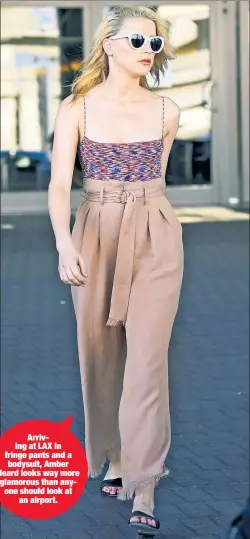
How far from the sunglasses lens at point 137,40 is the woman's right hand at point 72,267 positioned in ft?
2.50

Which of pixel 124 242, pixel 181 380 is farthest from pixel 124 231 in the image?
pixel 181 380

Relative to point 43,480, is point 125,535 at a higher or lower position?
lower

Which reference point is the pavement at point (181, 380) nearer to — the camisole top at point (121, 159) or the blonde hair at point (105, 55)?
the camisole top at point (121, 159)

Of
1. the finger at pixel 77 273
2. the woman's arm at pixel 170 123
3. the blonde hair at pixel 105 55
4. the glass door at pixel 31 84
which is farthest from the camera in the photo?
the glass door at pixel 31 84

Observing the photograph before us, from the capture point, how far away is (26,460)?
160 inches

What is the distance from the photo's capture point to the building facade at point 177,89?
14031mm

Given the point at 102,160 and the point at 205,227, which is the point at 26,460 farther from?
the point at 205,227

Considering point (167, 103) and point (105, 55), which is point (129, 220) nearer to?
point (167, 103)

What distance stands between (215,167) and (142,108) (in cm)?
1014

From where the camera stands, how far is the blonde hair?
4223 millimetres

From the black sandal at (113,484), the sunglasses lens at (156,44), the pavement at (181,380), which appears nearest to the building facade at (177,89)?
the pavement at (181,380)

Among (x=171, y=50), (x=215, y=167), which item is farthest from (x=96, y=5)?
(x=171, y=50)

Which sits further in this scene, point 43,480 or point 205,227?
point 205,227

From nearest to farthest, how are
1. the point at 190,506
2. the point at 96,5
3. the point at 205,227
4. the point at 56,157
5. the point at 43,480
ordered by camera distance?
the point at 43,480 → the point at 56,157 → the point at 190,506 → the point at 205,227 → the point at 96,5
